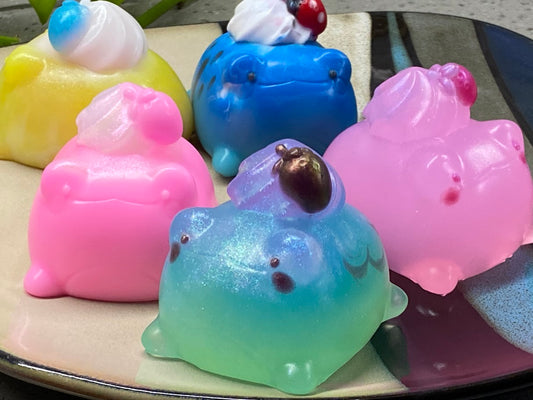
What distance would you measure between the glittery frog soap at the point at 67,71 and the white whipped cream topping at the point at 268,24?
0.24m

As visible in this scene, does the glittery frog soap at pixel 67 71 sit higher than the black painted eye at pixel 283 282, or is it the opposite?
the black painted eye at pixel 283 282

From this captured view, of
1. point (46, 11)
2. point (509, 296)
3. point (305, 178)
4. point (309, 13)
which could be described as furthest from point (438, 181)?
point (46, 11)

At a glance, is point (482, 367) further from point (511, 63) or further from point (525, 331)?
point (511, 63)

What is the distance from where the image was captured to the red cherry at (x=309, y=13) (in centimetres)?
189

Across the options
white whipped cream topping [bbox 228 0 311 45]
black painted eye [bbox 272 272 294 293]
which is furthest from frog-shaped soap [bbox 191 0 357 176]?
black painted eye [bbox 272 272 294 293]

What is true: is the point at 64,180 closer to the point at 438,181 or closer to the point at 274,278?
the point at 274,278

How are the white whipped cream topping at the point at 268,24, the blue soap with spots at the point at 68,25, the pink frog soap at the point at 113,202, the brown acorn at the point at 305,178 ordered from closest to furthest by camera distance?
the brown acorn at the point at 305,178
the pink frog soap at the point at 113,202
the blue soap with spots at the point at 68,25
the white whipped cream topping at the point at 268,24

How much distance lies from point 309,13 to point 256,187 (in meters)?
0.73

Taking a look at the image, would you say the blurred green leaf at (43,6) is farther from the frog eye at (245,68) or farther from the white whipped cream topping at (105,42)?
the frog eye at (245,68)

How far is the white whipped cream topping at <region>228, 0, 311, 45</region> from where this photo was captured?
1871 mm

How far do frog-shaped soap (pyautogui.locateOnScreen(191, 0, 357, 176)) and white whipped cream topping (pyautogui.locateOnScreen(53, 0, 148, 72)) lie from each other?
220 mm

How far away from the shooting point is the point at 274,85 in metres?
1.82

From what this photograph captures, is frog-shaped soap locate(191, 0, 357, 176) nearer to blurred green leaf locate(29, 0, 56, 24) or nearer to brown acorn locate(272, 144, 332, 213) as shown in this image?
brown acorn locate(272, 144, 332, 213)

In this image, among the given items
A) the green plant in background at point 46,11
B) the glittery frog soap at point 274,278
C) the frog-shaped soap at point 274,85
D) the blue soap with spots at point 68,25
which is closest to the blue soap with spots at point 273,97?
the frog-shaped soap at point 274,85
